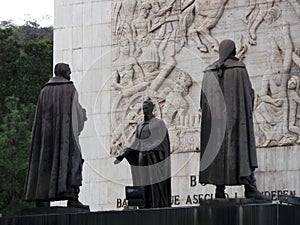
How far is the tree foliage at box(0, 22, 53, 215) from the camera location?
2781 centimetres

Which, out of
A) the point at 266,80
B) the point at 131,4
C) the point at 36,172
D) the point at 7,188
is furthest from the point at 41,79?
the point at 36,172

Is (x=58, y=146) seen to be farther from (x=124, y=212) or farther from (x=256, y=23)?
(x=256, y=23)

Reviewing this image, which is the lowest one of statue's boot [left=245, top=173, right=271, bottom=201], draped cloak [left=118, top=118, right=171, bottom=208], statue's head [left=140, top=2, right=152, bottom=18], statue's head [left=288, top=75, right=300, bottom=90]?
statue's boot [left=245, top=173, right=271, bottom=201]

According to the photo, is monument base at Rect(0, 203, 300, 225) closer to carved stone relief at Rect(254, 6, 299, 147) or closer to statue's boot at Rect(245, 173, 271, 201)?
statue's boot at Rect(245, 173, 271, 201)

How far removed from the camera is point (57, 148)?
1445 centimetres

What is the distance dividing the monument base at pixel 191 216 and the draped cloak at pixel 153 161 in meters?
1.41

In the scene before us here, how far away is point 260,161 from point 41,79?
1433cm

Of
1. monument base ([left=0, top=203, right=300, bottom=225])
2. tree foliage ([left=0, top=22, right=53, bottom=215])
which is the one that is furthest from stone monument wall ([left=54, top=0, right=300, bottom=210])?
tree foliage ([left=0, top=22, right=53, bottom=215])

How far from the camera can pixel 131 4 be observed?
66.8 feet

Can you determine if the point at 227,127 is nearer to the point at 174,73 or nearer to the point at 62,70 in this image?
the point at 62,70

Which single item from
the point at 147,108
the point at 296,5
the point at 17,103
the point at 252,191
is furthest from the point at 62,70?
the point at 17,103

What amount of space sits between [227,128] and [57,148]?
7.17ft

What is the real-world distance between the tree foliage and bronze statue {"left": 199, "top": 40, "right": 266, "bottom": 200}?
552 inches

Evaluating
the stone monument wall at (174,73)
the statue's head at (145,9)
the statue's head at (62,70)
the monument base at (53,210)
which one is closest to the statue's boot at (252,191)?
the monument base at (53,210)
